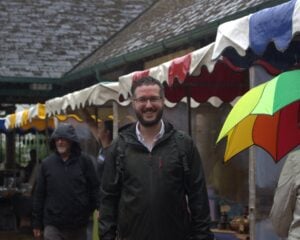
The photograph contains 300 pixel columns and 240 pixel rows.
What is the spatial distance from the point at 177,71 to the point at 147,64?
6.45 m

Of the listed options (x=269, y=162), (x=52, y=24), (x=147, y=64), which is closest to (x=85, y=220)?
(x=269, y=162)

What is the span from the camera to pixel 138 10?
739 inches

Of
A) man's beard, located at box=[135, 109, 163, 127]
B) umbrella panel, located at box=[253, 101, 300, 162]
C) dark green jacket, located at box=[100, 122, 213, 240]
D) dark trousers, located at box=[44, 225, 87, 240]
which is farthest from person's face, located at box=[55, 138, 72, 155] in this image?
man's beard, located at box=[135, 109, 163, 127]

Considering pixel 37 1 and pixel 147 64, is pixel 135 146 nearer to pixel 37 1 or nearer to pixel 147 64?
pixel 147 64

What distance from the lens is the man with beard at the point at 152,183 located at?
3.70 meters

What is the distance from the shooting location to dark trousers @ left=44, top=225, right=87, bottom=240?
607cm

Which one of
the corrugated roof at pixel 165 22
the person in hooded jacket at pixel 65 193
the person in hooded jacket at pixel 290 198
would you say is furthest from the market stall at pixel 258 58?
the corrugated roof at pixel 165 22

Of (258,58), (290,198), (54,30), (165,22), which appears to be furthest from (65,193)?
(54,30)

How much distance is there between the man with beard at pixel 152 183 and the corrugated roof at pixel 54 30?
12.1m

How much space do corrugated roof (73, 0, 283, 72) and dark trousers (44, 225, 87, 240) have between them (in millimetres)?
3852

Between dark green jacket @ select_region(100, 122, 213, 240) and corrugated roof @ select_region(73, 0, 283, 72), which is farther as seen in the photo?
corrugated roof @ select_region(73, 0, 283, 72)

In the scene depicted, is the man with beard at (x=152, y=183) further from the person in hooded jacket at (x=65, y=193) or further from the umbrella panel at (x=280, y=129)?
the person in hooded jacket at (x=65, y=193)

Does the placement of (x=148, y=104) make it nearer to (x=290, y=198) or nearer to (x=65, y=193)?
(x=290, y=198)

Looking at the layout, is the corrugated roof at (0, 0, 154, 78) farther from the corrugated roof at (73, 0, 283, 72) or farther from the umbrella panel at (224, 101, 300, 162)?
the umbrella panel at (224, 101, 300, 162)
